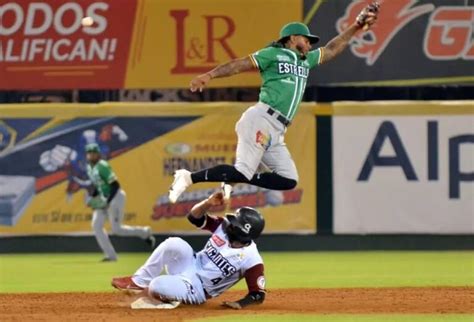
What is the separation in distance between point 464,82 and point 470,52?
0.49 metres

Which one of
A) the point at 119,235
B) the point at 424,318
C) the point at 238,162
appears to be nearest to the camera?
the point at 424,318

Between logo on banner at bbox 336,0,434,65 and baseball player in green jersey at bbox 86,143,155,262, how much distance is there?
4.31m

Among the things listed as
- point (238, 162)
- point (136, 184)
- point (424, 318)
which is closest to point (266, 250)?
point (136, 184)

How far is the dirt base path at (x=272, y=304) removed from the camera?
410 inches

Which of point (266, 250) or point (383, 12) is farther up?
point (383, 12)

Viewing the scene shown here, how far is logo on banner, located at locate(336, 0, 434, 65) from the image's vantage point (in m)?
19.2

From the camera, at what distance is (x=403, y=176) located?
1942 centimetres

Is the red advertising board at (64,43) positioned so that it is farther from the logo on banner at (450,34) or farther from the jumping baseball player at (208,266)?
the jumping baseball player at (208,266)

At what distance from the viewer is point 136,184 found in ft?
64.1

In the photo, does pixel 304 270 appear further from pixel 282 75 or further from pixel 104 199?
pixel 282 75

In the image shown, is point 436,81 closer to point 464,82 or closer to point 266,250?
point 464,82

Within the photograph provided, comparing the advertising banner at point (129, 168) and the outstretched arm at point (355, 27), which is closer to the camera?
the outstretched arm at point (355, 27)

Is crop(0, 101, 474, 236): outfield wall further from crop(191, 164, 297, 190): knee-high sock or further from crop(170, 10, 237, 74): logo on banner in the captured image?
crop(191, 164, 297, 190): knee-high sock

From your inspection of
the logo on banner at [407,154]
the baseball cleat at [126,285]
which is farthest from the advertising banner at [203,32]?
the baseball cleat at [126,285]
